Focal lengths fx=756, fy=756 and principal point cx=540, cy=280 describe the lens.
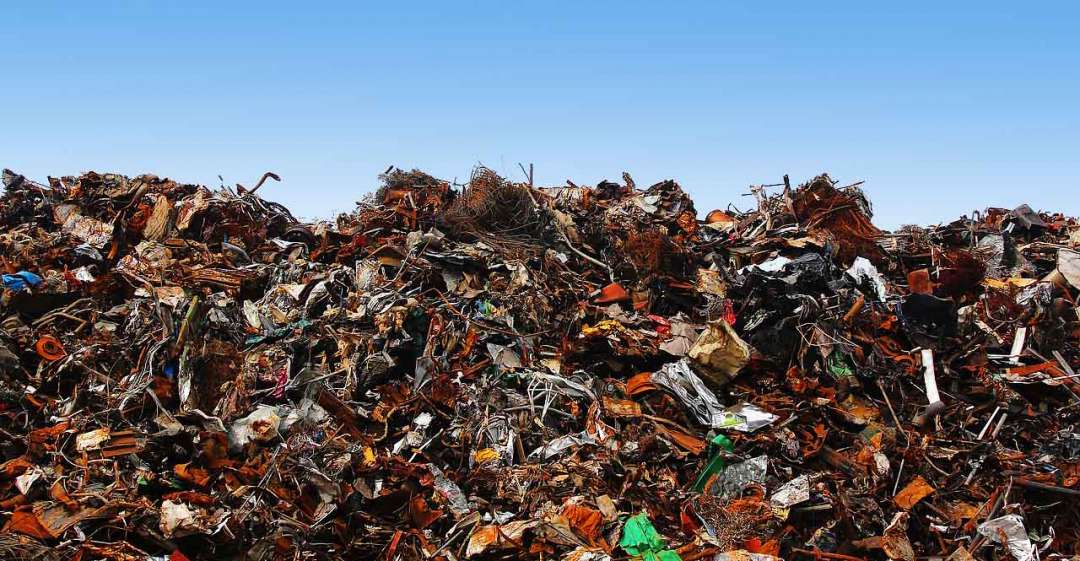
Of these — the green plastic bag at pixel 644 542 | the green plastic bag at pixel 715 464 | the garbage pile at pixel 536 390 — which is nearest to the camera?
Result: the green plastic bag at pixel 644 542

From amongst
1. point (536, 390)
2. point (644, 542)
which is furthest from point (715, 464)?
point (536, 390)

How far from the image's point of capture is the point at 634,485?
667cm

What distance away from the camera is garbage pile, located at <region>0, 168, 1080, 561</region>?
632cm

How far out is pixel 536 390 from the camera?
25.0ft

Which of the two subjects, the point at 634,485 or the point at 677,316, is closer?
the point at 634,485

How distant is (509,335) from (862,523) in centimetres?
394

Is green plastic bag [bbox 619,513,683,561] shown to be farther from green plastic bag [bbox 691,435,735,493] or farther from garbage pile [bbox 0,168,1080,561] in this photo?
green plastic bag [bbox 691,435,735,493]

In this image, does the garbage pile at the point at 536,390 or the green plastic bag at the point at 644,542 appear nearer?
the green plastic bag at the point at 644,542

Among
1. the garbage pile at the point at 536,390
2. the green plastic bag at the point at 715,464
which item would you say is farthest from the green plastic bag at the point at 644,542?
the green plastic bag at the point at 715,464

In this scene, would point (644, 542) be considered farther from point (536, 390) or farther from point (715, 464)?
point (536, 390)

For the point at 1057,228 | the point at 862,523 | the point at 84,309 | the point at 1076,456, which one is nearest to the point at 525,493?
the point at 862,523

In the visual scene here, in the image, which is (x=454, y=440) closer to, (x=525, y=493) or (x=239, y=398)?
(x=525, y=493)

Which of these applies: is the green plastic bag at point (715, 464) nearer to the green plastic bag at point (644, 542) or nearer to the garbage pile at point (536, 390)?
the garbage pile at point (536, 390)

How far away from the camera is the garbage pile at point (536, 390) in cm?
632
